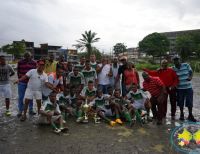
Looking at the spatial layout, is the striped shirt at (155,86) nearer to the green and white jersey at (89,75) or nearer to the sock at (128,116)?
the sock at (128,116)

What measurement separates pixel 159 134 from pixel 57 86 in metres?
3.47

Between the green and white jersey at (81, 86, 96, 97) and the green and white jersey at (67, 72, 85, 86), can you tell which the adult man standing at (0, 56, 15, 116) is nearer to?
the green and white jersey at (67, 72, 85, 86)

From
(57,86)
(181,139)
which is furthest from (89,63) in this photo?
(181,139)

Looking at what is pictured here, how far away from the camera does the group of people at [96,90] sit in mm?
7223

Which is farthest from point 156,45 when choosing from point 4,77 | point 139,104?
point 4,77

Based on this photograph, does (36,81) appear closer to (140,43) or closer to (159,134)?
(159,134)

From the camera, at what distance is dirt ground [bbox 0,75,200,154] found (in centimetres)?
505

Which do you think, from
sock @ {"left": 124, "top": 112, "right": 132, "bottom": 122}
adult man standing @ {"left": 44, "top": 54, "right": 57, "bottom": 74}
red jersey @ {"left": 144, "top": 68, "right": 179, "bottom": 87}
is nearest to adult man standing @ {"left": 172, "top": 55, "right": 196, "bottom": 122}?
red jersey @ {"left": 144, "top": 68, "right": 179, "bottom": 87}

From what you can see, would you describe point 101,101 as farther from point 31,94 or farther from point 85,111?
point 31,94

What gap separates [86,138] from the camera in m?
5.82

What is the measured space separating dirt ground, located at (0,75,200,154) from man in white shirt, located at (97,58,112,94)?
69.2 inches

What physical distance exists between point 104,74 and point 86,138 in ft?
9.92

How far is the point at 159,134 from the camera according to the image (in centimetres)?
622

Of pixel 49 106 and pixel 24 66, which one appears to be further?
pixel 24 66
